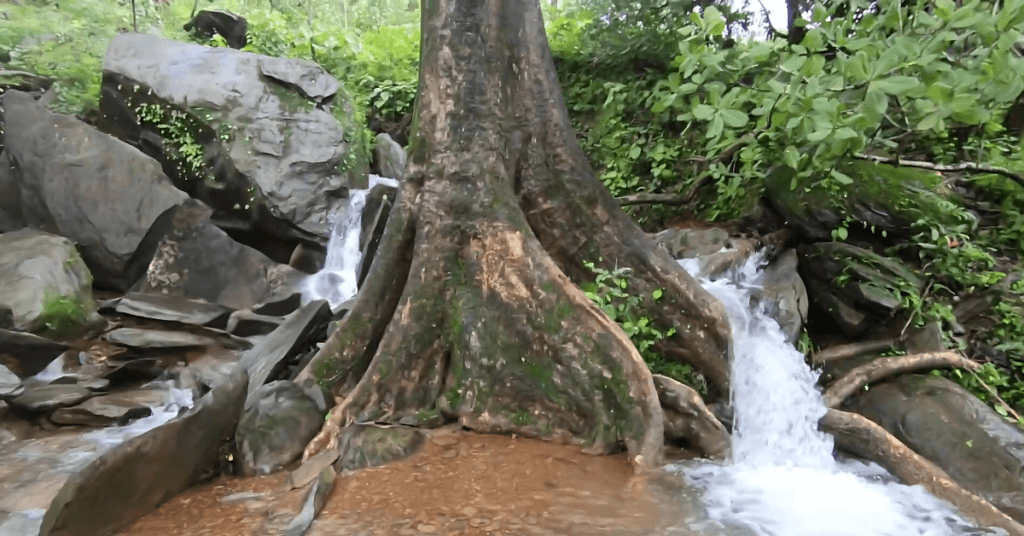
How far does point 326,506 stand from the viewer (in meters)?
3.61

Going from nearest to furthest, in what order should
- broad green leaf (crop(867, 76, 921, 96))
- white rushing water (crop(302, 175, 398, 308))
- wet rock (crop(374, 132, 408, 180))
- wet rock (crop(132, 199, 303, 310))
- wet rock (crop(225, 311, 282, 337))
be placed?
broad green leaf (crop(867, 76, 921, 96)) < wet rock (crop(225, 311, 282, 337)) < wet rock (crop(132, 199, 303, 310)) < white rushing water (crop(302, 175, 398, 308)) < wet rock (crop(374, 132, 408, 180))

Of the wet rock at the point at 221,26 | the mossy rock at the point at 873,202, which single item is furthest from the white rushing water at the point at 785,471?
the wet rock at the point at 221,26

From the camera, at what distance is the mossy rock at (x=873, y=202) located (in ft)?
19.8

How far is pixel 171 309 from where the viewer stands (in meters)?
7.83

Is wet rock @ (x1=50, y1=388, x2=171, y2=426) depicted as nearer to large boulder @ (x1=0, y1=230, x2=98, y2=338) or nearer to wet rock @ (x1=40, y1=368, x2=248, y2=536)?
large boulder @ (x1=0, y1=230, x2=98, y2=338)

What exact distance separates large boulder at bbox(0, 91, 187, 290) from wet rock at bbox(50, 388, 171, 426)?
10.6ft

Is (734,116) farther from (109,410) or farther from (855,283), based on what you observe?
(109,410)

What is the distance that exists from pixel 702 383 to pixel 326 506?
126 inches

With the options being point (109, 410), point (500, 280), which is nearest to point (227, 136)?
point (109, 410)

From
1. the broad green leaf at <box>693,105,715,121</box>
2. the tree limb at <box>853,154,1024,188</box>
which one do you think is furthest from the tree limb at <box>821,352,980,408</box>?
the broad green leaf at <box>693,105,715,121</box>

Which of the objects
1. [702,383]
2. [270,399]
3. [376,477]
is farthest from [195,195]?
[702,383]

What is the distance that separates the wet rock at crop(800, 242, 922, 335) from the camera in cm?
555

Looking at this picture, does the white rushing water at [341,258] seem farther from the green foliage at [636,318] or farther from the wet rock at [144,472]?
the green foliage at [636,318]

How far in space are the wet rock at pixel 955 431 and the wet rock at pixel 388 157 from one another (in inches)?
338
